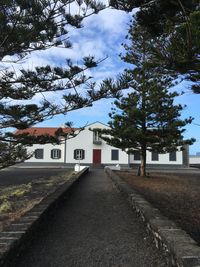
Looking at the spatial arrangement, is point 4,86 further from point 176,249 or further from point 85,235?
point 176,249

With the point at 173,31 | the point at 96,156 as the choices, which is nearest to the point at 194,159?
the point at 96,156

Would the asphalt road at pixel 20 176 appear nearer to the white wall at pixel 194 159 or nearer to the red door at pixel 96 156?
the red door at pixel 96 156

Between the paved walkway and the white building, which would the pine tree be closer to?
the paved walkway

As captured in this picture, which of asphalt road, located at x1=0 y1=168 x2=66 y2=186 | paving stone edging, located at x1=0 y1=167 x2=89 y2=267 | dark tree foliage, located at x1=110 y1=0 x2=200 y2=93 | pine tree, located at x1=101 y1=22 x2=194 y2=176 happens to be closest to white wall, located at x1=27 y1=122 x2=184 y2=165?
asphalt road, located at x1=0 y1=168 x2=66 y2=186

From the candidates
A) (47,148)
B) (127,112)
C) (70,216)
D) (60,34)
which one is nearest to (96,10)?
(60,34)

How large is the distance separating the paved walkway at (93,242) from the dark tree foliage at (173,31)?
290cm

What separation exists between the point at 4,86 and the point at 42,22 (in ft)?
9.41

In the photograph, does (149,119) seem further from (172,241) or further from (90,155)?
(90,155)

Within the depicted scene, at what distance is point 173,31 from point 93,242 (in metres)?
3.56

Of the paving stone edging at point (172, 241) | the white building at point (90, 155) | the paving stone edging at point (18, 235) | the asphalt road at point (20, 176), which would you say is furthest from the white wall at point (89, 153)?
the paving stone edging at point (172, 241)

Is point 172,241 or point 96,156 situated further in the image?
point 96,156

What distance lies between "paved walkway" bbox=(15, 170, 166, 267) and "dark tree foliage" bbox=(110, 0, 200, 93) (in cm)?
290

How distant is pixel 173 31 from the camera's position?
6.73 m

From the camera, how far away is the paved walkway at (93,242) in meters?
5.24
